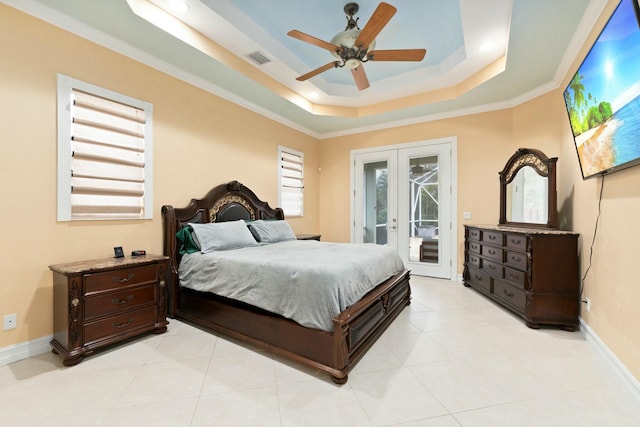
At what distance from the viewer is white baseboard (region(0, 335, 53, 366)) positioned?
2.10 metres

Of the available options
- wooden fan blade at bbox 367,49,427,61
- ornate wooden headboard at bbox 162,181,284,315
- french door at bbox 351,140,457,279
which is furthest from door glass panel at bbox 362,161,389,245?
wooden fan blade at bbox 367,49,427,61

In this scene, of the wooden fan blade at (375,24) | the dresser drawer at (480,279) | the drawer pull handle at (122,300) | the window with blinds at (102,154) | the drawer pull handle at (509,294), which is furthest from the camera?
the dresser drawer at (480,279)

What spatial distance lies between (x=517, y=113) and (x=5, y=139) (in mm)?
5902

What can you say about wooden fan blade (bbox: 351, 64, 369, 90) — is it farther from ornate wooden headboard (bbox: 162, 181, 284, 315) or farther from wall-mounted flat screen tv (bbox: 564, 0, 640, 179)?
ornate wooden headboard (bbox: 162, 181, 284, 315)

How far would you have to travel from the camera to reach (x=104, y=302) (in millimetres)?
2244

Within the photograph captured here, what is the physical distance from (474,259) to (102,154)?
477cm

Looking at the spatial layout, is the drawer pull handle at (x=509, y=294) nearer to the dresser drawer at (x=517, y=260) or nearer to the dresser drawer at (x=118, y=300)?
the dresser drawer at (x=517, y=260)

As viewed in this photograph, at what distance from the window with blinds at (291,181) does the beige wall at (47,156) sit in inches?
66.6

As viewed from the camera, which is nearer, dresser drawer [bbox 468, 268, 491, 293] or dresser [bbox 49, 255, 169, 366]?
dresser [bbox 49, 255, 169, 366]

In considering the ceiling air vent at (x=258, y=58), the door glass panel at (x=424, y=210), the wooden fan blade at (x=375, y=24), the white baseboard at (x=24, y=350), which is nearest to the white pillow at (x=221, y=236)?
the white baseboard at (x=24, y=350)

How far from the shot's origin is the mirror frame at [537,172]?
3.09 m

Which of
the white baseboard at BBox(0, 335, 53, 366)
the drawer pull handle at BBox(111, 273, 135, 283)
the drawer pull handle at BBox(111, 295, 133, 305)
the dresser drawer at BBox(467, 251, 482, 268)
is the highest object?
the drawer pull handle at BBox(111, 273, 135, 283)

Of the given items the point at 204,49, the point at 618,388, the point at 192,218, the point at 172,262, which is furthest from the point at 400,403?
the point at 204,49

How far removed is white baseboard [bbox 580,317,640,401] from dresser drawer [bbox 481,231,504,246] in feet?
3.54
